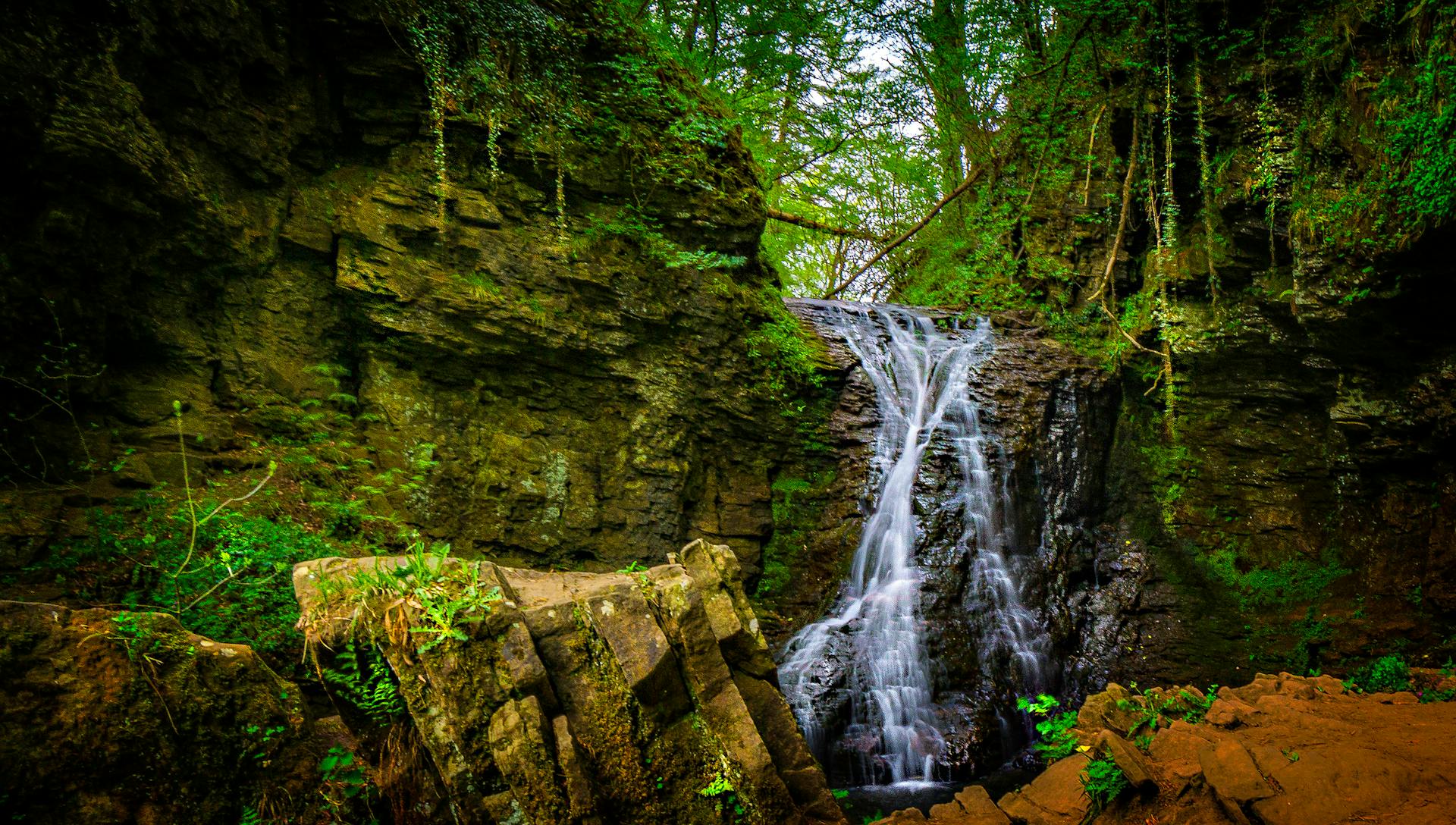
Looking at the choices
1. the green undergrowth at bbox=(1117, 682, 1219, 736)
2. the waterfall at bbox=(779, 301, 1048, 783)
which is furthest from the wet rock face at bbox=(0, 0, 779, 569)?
the green undergrowth at bbox=(1117, 682, 1219, 736)

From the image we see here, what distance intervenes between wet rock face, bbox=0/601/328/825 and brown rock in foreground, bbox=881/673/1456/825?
3.61 metres

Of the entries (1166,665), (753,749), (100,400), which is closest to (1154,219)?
(1166,665)

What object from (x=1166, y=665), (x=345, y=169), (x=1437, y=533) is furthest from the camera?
(x=1166, y=665)

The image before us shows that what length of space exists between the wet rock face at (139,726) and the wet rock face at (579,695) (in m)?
0.42

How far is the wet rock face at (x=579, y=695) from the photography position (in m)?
3.20

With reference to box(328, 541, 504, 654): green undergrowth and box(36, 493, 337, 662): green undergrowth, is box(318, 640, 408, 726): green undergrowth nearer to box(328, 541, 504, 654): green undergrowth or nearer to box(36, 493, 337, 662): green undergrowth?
box(328, 541, 504, 654): green undergrowth

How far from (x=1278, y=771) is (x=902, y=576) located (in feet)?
16.1

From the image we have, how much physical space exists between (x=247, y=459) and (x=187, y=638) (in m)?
3.45

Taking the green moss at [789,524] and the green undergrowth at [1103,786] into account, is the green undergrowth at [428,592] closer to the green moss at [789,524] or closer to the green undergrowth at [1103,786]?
the green undergrowth at [1103,786]

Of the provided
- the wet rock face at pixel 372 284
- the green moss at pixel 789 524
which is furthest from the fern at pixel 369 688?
the green moss at pixel 789 524

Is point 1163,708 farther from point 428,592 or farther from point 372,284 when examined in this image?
point 372,284

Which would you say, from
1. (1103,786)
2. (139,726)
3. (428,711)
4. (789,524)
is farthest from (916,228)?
(139,726)

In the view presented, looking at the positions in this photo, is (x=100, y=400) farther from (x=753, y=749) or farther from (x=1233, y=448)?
(x=1233, y=448)

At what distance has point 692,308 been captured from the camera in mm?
8219
